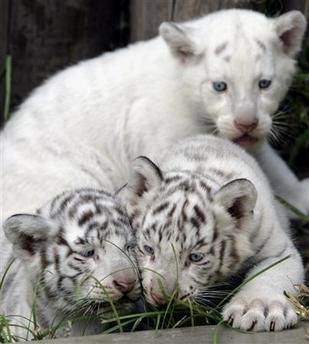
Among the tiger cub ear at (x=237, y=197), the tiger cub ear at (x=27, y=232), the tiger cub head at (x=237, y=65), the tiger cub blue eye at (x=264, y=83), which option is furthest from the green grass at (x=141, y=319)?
the tiger cub blue eye at (x=264, y=83)

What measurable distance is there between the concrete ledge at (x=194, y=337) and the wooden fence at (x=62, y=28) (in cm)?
321

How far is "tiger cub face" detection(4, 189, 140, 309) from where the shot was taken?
15.4 feet

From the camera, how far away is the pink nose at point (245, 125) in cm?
616

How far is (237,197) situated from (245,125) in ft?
4.31

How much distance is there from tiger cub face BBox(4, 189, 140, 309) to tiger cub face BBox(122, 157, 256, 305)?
11 cm

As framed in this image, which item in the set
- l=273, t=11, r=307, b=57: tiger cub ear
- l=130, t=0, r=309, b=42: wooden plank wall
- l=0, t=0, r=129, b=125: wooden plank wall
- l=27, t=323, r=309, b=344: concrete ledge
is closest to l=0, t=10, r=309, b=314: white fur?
l=273, t=11, r=307, b=57: tiger cub ear

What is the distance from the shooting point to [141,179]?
5172mm

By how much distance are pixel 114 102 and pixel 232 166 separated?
5.32 ft

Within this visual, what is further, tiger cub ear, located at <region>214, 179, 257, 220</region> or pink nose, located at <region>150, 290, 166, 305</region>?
tiger cub ear, located at <region>214, 179, 257, 220</region>

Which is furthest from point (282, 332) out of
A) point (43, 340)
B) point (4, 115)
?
point (4, 115)

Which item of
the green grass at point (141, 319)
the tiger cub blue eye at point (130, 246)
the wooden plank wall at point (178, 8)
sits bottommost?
the green grass at point (141, 319)

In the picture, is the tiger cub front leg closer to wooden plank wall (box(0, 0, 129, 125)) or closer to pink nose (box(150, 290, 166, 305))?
pink nose (box(150, 290, 166, 305))

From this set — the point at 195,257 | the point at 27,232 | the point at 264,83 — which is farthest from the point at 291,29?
the point at 27,232

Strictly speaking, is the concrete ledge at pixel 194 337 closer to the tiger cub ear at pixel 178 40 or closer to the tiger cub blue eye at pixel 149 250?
the tiger cub blue eye at pixel 149 250
